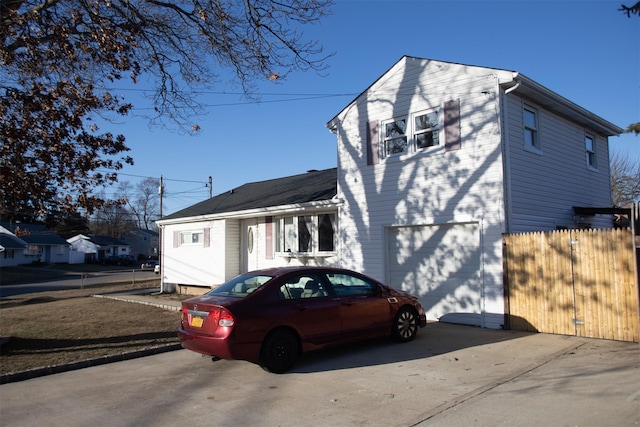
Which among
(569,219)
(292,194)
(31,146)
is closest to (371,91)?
(292,194)

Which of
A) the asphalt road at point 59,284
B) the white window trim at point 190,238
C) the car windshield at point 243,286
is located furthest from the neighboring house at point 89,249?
the car windshield at point 243,286

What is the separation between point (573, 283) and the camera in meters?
8.92

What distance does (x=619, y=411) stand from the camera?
4.85 m

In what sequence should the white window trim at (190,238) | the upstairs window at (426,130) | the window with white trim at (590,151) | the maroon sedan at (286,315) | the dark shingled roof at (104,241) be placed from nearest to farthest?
the maroon sedan at (286,315) → the upstairs window at (426,130) → the window with white trim at (590,151) → the white window trim at (190,238) → the dark shingled roof at (104,241)

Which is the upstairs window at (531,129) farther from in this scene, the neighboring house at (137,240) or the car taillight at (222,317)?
the neighboring house at (137,240)

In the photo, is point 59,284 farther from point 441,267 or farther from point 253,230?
point 441,267

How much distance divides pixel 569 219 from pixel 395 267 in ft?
15.8

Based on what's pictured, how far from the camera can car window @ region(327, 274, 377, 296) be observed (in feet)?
25.6

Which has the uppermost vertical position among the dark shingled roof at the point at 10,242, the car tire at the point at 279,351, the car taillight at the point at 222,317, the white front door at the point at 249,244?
the dark shingled roof at the point at 10,242

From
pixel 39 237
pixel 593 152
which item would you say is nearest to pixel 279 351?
pixel 593 152

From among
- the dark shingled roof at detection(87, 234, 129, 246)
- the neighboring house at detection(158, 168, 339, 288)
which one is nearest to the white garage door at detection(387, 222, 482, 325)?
the neighboring house at detection(158, 168, 339, 288)

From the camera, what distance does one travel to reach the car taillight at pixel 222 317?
6473 millimetres

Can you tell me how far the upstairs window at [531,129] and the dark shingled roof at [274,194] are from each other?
5.38 m

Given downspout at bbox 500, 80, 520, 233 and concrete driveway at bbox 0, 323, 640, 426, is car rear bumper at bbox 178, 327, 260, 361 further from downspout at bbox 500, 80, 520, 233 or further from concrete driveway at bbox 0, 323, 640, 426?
downspout at bbox 500, 80, 520, 233
